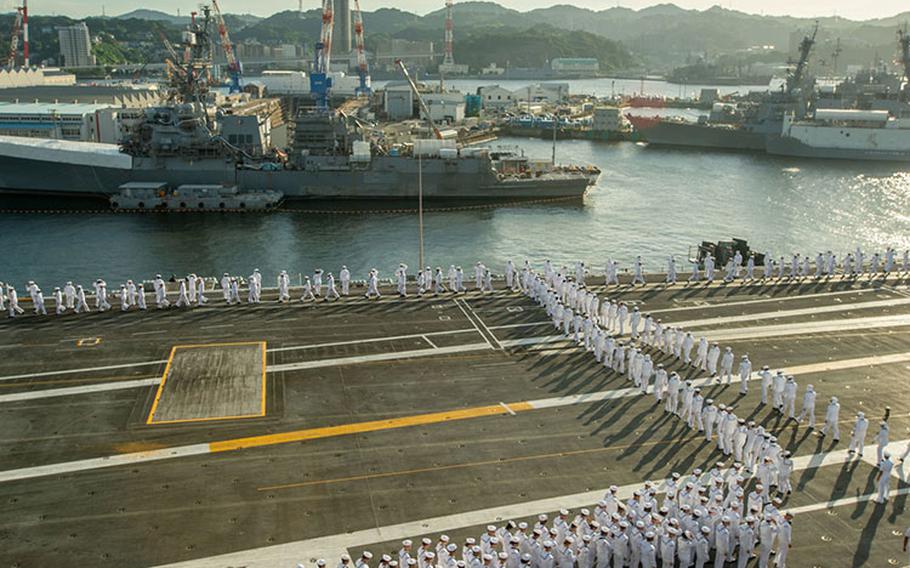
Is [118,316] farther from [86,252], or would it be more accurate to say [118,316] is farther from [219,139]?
[219,139]

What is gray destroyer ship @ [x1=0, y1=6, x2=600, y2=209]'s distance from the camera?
213 feet

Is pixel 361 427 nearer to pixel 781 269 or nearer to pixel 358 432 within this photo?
pixel 358 432

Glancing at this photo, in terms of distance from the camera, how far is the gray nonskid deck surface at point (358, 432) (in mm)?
15672

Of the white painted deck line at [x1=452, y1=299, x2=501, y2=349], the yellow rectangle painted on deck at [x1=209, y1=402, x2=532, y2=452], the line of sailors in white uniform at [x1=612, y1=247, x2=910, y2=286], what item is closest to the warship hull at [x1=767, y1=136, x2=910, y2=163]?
the line of sailors in white uniform at [x1=612, y1=247, x2=910, y2=286]

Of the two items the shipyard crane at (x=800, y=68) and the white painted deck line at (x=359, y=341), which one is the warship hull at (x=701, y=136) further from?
the white painted deck line at (x=359, y=341)

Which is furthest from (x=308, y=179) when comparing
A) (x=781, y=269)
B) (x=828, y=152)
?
(x=828, y=152)

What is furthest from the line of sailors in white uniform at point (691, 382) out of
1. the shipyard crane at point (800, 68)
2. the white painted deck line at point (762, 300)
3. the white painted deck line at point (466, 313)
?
the shipyard crane at point (800, 68)

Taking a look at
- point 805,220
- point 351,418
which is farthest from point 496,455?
point 805,220

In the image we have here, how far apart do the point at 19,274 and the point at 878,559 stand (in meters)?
44.9

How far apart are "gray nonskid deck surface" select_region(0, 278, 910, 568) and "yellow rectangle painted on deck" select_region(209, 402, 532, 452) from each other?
0.35ft

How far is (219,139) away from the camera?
6706 centimetres

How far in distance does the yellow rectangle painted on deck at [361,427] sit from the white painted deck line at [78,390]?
16.0 feet

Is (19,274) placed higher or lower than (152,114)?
lower

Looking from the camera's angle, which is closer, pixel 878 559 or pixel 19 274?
pixel 878 559
